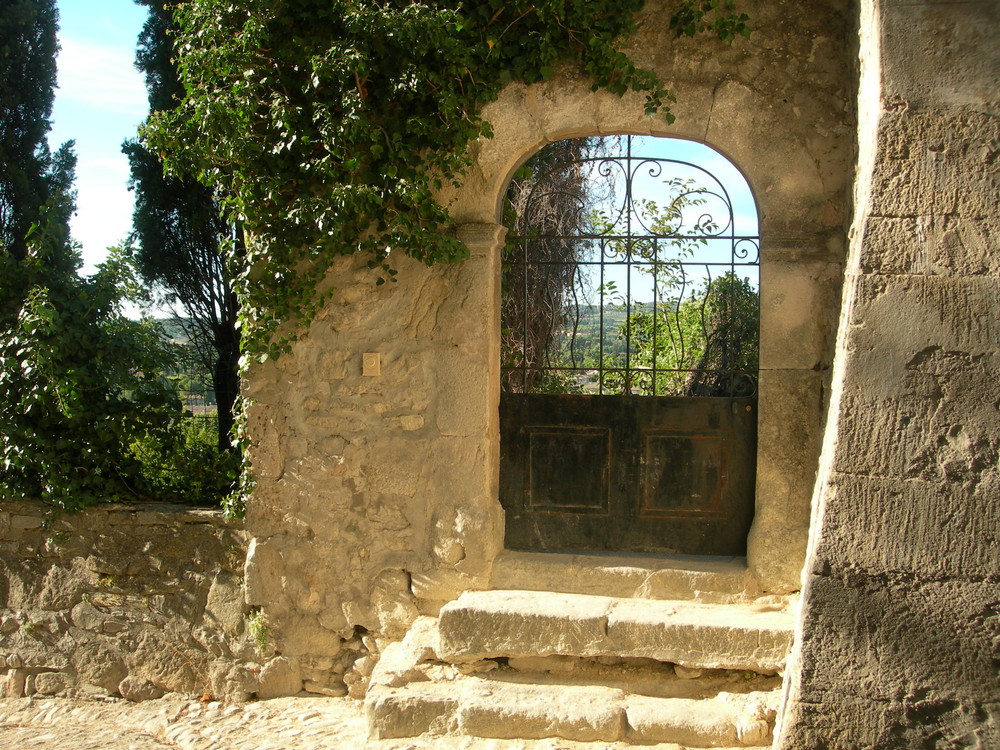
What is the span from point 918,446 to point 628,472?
1.75 metres

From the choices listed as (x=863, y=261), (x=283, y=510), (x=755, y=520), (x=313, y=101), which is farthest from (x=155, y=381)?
(x=863, y=261)

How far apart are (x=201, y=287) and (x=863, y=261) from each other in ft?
19.0

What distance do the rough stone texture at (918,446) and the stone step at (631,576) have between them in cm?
122

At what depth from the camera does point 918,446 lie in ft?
9.08

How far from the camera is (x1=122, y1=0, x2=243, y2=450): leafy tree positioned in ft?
23.6

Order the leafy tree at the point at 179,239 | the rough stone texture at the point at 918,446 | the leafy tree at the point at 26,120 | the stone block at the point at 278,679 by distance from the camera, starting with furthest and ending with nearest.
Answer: the leafy tree at the point at 179,239, the leafy tree at the point at 26,120, the stone block at the point at 278,679, the rough stone texture at the point at 918,446

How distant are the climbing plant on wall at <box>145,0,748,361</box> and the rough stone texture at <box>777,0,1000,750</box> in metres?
1.40

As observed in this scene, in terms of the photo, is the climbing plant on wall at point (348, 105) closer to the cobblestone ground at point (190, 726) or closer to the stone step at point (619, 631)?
the stone step at point (619, 631)

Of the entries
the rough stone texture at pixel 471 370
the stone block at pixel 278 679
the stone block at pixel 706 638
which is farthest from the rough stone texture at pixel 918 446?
the stone block at pixel 278 679

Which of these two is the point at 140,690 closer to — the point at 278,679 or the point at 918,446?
the point at 278,679

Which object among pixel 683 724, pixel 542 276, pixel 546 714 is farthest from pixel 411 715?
pixel 542 276

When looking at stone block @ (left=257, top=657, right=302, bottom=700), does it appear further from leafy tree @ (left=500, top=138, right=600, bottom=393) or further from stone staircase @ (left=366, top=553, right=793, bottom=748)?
leafy tree @ (left=500, top=138, right=600, bottom=393)

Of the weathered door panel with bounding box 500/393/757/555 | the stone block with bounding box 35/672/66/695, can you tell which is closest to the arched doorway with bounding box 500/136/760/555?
the weathered door panel with bounding box 500/393/757/555

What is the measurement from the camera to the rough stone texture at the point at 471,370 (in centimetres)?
401
